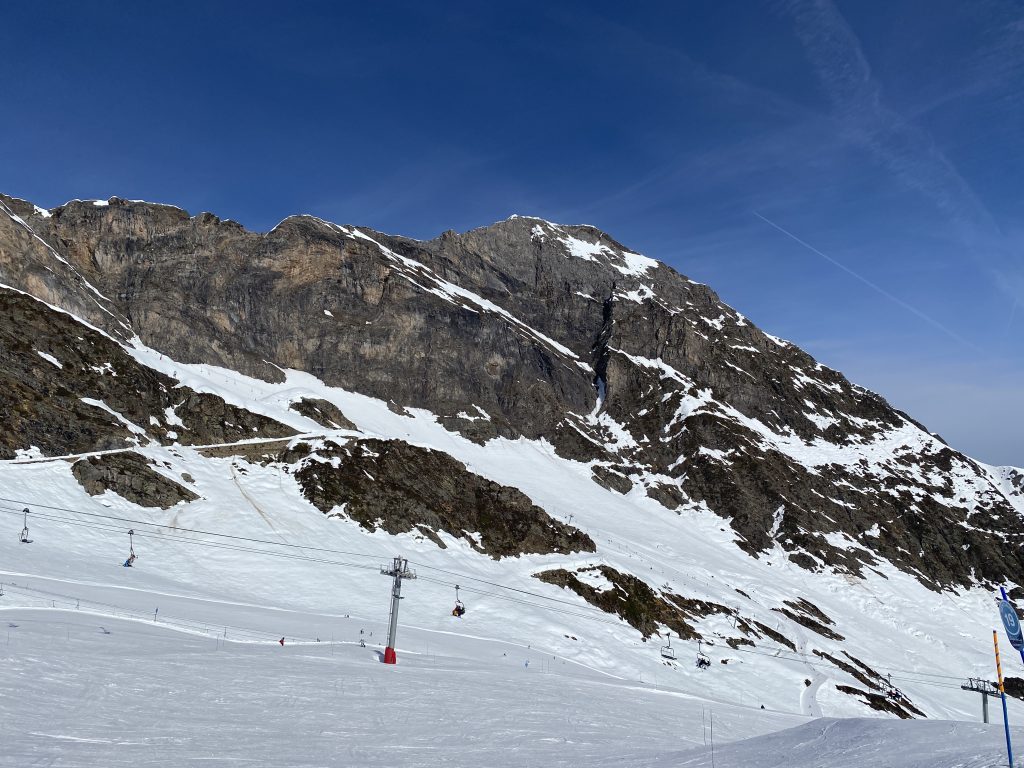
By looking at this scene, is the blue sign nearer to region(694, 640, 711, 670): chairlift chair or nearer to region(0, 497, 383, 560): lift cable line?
region(694, 640, 711, 670): chairlift chair

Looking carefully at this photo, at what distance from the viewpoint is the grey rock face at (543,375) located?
5103 inches

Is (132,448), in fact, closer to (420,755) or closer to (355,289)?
A: (420,755)

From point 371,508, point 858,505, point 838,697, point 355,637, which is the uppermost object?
point 858,505

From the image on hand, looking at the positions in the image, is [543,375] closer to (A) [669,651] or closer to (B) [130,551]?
(A) [669,651]

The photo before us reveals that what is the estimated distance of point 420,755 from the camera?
508 inches

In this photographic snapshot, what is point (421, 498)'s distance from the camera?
8594 cm

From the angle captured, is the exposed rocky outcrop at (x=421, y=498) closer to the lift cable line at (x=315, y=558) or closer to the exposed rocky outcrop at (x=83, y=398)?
the lift cable line at (x=315, y=558)

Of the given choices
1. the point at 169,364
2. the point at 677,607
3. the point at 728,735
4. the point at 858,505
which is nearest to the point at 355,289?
the point at 169,364

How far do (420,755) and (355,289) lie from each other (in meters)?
146

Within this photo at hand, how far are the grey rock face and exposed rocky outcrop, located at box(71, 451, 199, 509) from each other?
5188 cm

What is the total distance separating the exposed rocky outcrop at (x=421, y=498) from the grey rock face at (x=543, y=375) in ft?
136

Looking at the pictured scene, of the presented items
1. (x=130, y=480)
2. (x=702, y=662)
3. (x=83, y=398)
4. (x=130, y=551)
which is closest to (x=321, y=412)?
(x=83, y=398)

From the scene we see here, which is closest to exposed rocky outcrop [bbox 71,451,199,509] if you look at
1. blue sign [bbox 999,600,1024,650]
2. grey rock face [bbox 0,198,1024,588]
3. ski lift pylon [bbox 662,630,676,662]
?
ski lift pylon [bbox 662,630,676,662]

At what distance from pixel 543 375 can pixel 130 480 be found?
4159 inches
